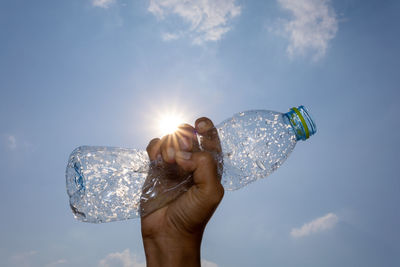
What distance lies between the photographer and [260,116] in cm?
246

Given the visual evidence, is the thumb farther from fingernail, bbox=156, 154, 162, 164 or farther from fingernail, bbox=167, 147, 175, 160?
fingernail, bbox=156, 154, 162, 164

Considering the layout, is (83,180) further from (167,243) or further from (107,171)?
→ (167,243)

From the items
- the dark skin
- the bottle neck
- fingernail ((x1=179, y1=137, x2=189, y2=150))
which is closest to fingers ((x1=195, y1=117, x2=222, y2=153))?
the dark skin

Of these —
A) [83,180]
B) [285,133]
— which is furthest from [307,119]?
[83,180]

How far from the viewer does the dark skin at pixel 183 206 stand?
1502 millimetres

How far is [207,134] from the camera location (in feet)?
6.41

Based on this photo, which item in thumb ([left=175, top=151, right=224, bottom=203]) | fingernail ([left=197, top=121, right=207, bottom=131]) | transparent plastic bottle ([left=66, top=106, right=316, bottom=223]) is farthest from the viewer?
transparent plastic bottle ([left=66, top=106, right=316, bottom=223])

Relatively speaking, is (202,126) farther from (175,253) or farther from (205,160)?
(175,253)

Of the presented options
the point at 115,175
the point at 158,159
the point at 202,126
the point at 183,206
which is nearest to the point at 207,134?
the point at 202,126

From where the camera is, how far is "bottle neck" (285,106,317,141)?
2033 mm

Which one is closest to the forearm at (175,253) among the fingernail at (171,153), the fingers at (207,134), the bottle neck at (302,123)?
the fingernail at (171,153)

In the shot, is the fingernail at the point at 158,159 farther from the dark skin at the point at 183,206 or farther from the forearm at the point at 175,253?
the forearm at the point at 175,253

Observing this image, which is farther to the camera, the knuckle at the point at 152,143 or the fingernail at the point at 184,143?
the knuckle at the point at 152,143

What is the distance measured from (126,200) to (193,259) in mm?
599
